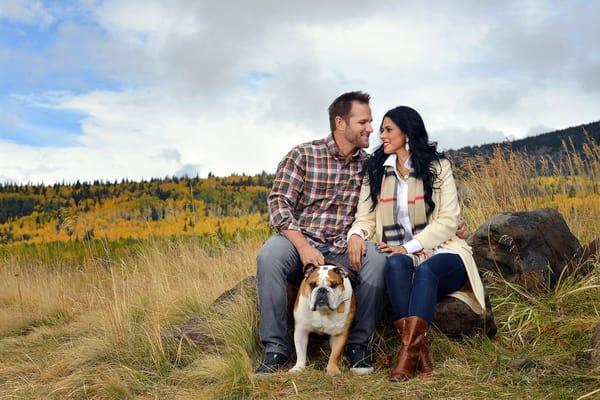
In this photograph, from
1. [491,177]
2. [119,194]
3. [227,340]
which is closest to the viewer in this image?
[227,340]

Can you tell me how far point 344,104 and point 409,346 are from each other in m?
1.85

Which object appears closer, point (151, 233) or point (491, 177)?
point (491, 177)

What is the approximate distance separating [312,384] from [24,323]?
4.92 m

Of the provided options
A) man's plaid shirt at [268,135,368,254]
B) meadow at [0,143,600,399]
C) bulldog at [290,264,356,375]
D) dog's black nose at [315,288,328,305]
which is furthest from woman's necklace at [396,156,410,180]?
meadow at [0,143,600,399]

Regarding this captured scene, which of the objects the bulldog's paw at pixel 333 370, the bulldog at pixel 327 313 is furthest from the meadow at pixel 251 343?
the bulldog at pixel 327 313

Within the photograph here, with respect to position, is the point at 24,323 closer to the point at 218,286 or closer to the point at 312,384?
the point at 218,286

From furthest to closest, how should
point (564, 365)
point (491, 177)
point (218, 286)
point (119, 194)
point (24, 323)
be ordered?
point (119, 194)
point (491, 177)
point (24, 323)
point (218, 286)
point (564, 365)

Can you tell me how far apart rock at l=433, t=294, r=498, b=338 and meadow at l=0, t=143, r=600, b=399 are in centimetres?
8

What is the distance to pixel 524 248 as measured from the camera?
5410 millimetres

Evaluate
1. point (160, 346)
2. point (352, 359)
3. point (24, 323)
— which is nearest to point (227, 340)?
point (160, 346)

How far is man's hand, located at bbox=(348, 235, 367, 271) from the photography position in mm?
4480

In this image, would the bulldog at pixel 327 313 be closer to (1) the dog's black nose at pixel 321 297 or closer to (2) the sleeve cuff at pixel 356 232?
(1) the dog's black nose at pixel 321 297

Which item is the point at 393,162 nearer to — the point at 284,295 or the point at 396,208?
the point at 396,208

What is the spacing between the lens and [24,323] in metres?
7.67
